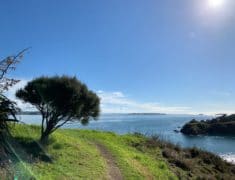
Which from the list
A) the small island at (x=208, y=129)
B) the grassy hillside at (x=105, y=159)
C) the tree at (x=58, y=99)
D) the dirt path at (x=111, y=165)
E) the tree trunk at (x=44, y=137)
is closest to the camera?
the grassy hillside at (x=105, y=159)

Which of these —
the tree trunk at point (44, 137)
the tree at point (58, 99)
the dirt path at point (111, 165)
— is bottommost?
the dirt path at point (111, 165)

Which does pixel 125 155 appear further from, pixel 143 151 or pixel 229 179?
pixel 229 179

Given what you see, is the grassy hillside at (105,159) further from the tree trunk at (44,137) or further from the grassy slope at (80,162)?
the tree trunk at (44,137)

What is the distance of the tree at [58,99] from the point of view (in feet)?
67.1

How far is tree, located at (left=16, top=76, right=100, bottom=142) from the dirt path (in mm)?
2936

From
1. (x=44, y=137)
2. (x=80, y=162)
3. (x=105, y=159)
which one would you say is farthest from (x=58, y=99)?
(x=105, y=159)

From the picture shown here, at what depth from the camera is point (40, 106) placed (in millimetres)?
21312

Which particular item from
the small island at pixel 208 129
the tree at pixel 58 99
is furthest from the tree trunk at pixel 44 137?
the small island at pixel 208 129

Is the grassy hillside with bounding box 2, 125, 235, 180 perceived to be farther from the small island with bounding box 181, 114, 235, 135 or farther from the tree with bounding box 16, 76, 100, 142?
the small island with bounding box 181, 114, 235, 135

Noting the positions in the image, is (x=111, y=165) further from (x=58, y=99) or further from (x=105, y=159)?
(x=58, y=99)

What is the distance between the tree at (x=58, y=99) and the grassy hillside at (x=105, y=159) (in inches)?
63.2

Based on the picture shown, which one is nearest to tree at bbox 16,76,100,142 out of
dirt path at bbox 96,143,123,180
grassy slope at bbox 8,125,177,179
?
grassy slope at bbox 8,125,177,179

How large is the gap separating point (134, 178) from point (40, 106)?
7.66m

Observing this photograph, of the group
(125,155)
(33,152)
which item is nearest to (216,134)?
(125,155)
